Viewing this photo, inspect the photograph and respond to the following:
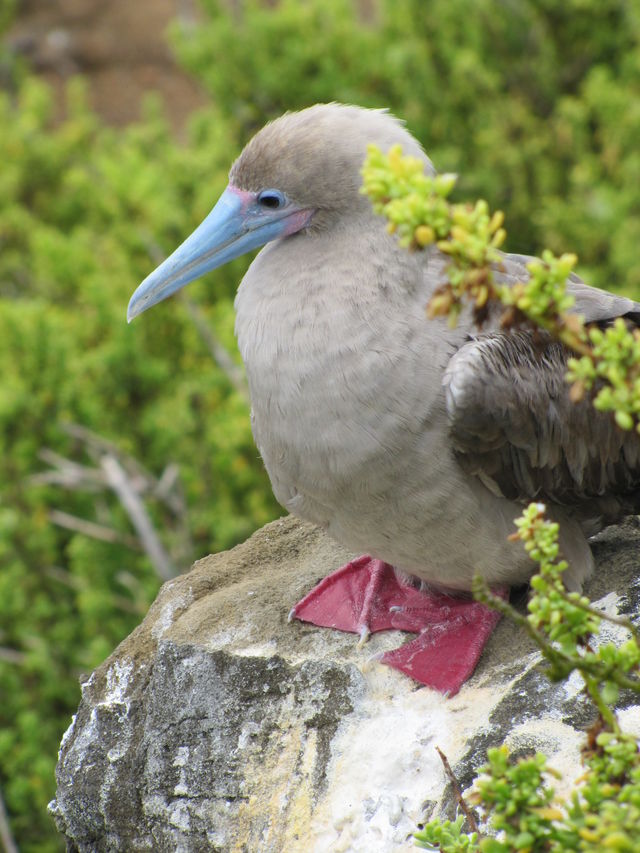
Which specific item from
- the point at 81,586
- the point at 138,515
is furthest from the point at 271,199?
the point at 81,586

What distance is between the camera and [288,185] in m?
3.38

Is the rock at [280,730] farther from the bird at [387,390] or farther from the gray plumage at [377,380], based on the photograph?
the gray plumage at [377,380]

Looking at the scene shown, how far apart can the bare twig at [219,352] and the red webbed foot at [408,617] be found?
2247 mm

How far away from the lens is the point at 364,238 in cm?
334

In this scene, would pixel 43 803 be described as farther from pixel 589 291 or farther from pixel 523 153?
pixel 523 153

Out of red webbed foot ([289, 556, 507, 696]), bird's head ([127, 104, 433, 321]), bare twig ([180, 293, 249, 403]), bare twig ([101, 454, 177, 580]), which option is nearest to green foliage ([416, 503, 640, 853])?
red webbed foot ([289, 556, 507, 696])

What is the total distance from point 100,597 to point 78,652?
467 millimetres

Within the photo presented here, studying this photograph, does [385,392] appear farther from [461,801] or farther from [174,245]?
[174,245]

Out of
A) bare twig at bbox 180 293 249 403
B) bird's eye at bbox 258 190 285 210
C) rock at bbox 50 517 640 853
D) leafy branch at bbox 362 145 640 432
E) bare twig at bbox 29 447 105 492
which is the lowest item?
rock at bbox 50 517 640 853

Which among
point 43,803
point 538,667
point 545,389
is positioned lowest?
point 43,803

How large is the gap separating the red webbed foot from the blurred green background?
192 cm

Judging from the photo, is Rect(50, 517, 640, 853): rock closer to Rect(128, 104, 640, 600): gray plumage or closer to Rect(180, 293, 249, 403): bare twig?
Rect(128, 104, 640, 600): gray plumage

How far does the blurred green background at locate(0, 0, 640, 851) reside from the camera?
6.08m

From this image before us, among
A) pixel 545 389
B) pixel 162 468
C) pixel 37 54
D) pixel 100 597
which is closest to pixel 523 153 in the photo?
pixel 162 468
